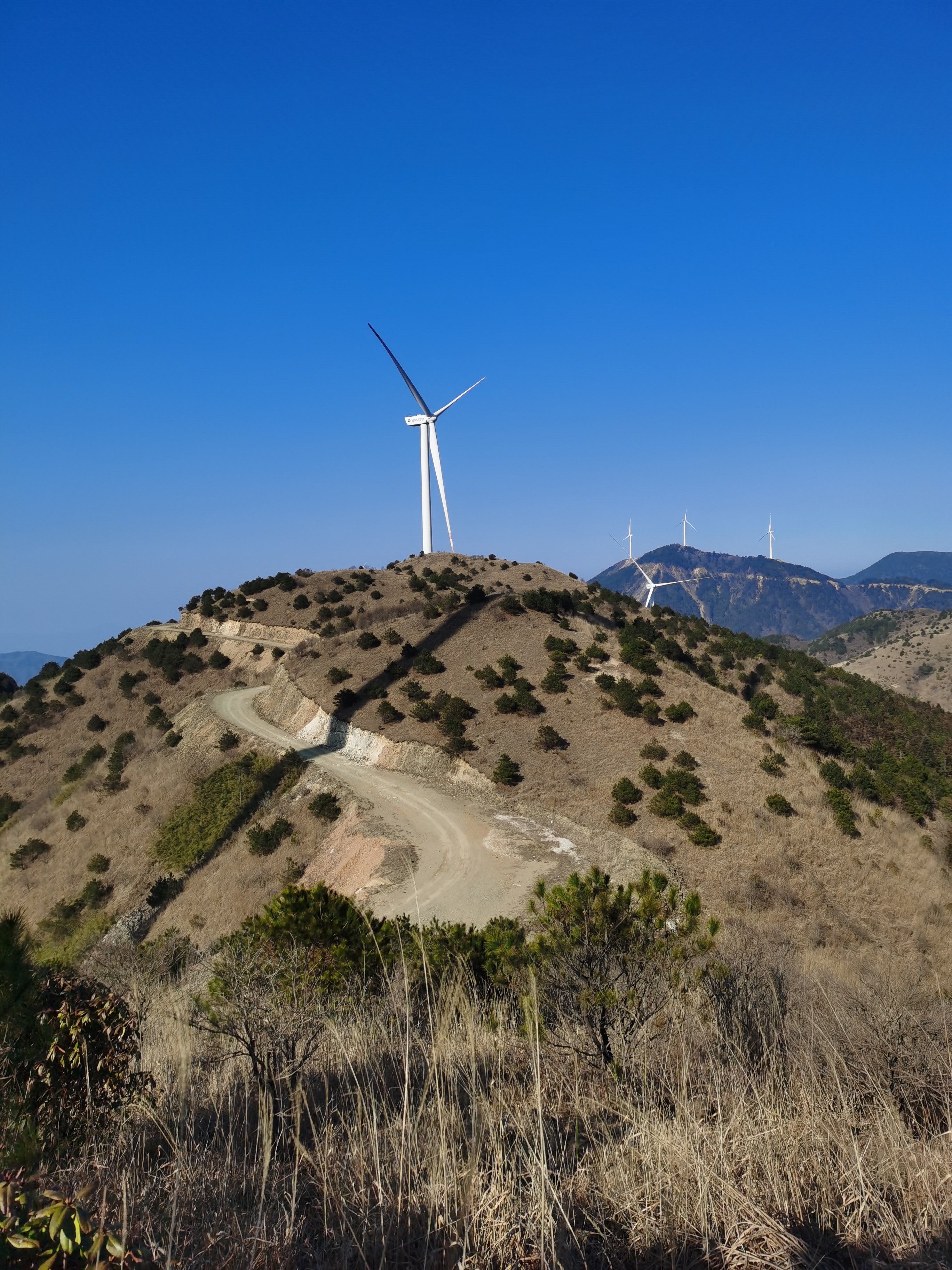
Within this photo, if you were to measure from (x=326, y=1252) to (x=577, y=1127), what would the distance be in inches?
89.2

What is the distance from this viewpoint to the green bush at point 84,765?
191 ft

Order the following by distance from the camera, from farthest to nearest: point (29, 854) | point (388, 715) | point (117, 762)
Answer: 1. point (117, 762)
2. point (388, 715)
3. point (29, 854)

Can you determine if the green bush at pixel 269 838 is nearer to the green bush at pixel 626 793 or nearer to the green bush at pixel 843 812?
the green bush at pixel 626 793

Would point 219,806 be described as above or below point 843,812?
above

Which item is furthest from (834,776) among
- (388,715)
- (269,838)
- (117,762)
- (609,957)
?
(117,762)

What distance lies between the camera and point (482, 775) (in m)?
43.1

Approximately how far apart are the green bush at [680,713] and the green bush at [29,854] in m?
43.5

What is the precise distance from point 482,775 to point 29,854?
32242 millimetres

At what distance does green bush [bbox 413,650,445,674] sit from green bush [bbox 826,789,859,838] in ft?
94.0

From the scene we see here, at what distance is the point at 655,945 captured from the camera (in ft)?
35.3

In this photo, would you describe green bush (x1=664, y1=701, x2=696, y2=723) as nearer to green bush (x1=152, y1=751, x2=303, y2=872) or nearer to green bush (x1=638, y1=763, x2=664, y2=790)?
green bush (x1=638, y1=763, x2=664, y2=790)

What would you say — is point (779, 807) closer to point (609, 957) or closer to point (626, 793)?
point (626, 793)

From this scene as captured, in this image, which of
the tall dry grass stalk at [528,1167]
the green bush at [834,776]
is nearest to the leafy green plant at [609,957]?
the tall dry grass stalk at [528,1167]

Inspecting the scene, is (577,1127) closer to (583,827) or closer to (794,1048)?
(794,1048)
